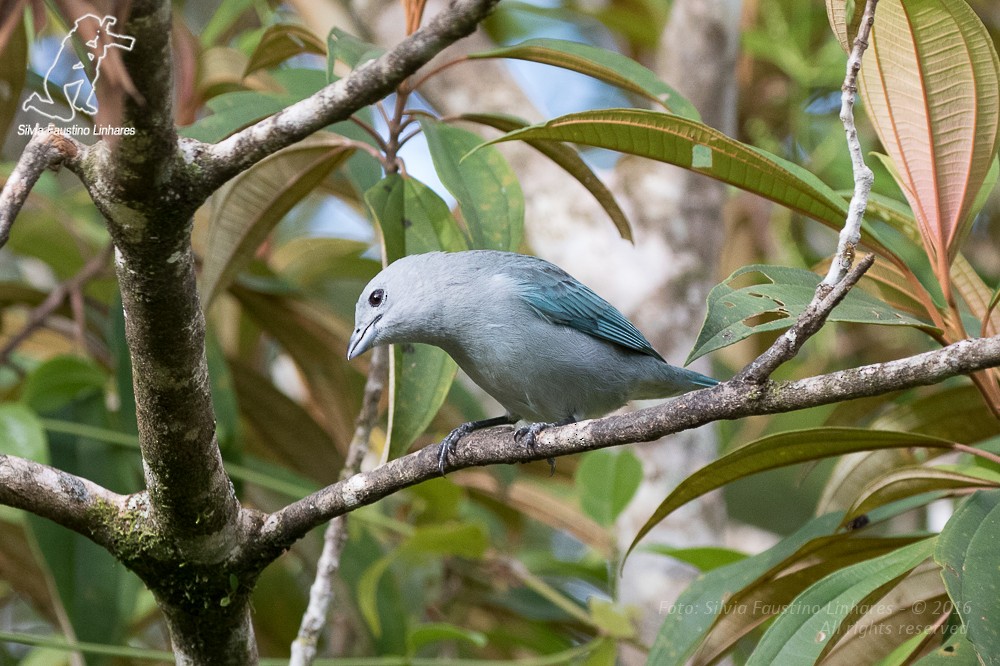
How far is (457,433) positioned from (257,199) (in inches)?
43.9

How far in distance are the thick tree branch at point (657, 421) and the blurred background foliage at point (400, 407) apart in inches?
13.8

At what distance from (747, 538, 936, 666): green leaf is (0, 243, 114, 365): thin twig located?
306 cm

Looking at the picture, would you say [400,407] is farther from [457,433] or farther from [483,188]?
[483,188]

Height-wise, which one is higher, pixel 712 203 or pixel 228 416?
pixel 712 203

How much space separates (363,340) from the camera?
126 inches

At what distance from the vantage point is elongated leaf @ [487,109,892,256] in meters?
2.18

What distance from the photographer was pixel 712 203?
184 inches

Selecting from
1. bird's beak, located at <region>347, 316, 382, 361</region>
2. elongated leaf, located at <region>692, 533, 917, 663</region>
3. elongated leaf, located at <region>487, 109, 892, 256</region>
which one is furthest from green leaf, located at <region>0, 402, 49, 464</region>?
elongated leaf, located at <region>692, 533, 917, 663</region>

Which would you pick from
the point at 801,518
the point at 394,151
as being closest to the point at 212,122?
the point at 394,151

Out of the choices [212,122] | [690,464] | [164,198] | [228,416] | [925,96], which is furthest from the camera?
[690,464]

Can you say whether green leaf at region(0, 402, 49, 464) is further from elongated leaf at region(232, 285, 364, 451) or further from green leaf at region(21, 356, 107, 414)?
elongated leaf at region(232, 285, 364, 451)

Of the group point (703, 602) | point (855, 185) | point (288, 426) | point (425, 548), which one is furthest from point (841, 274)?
point (288, 426)

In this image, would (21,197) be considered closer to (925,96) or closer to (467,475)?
(925,96)

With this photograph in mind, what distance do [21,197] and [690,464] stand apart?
314cm
